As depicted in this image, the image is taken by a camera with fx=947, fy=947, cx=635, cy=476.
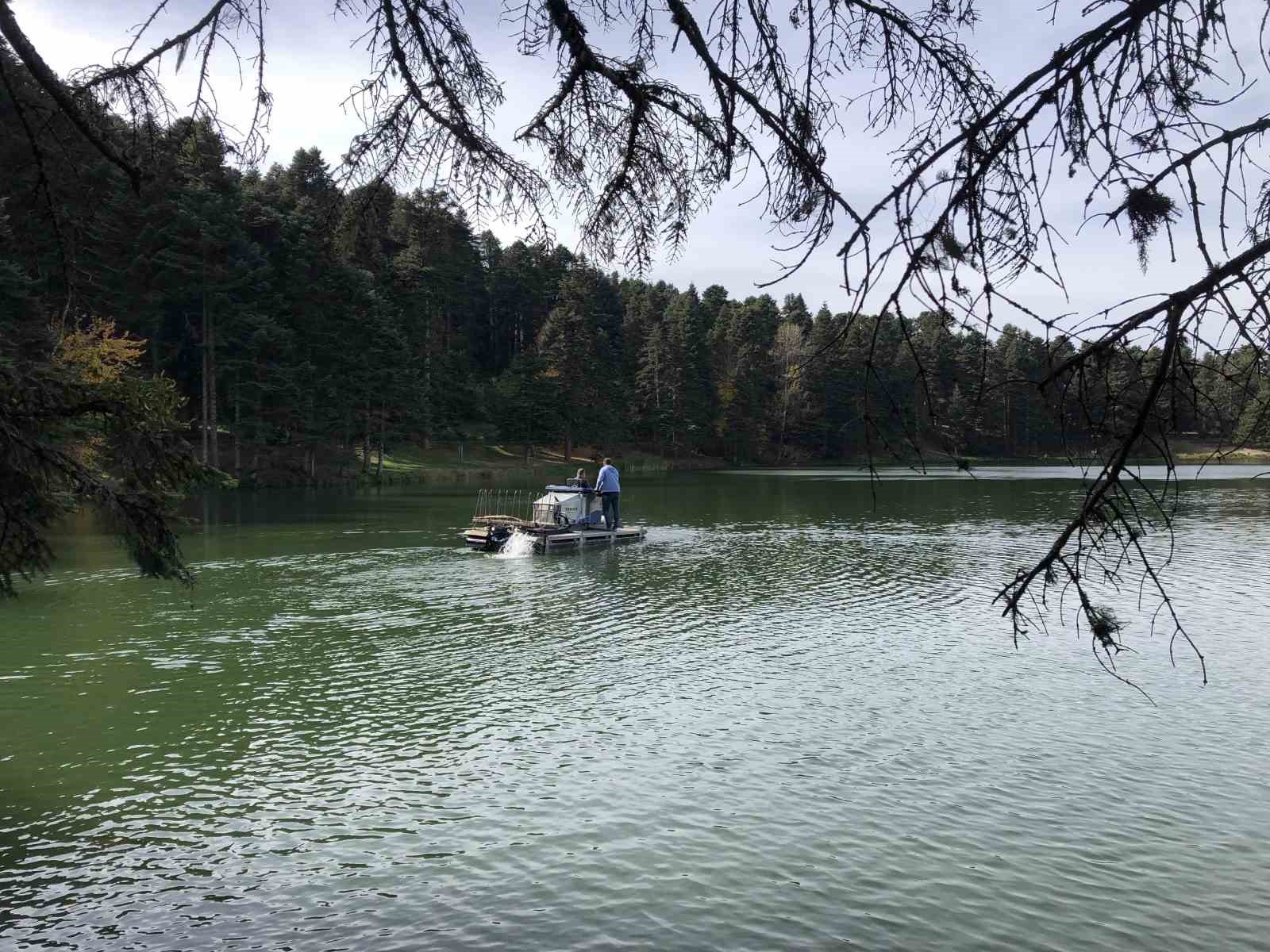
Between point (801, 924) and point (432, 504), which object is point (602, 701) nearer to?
point (801, 924)

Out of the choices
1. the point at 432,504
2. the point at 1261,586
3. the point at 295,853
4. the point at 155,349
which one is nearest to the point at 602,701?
the point at 295,853

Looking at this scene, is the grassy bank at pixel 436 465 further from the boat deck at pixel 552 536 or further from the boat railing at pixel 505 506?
the boat deck at pixel 552 536

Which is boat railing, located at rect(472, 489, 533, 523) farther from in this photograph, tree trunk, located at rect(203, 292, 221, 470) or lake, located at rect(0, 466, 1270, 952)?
lake, located at rect(0, 466, 1270, 952)

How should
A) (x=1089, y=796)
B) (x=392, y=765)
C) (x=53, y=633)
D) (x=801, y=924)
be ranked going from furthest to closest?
(x=53, y=633) → (x=392, y=765) → (x=1089, y=796) → (x=801, y=924)

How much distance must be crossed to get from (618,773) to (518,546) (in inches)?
757

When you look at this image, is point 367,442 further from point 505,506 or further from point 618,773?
point 618,773

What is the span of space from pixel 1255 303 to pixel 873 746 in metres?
9.35

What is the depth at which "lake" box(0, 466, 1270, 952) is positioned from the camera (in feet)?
24.6

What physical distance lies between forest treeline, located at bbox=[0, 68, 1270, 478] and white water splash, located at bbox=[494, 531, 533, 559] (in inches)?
282

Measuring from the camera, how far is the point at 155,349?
49.9m

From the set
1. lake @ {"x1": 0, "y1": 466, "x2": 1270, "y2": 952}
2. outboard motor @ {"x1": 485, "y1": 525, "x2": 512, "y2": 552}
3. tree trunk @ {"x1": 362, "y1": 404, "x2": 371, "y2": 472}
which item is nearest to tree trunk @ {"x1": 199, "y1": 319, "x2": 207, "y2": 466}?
tree trunk @ {"x1": 362, "y1": 404, "x2": 371, "y2": 472}

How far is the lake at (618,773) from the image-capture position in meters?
7.50

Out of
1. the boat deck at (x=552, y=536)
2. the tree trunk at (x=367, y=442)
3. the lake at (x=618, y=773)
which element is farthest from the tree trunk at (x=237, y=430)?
the lake at (x=618, y=773)

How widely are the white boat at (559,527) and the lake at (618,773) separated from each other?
741 cm
